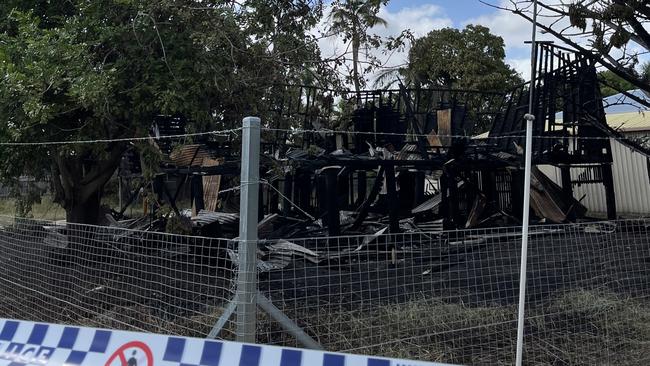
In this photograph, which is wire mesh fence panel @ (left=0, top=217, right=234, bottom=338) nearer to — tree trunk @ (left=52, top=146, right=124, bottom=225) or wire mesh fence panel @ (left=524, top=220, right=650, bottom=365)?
tree trunk @ (left=52, top=146, right=124, bottom=225)

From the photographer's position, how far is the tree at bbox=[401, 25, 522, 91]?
105 ft

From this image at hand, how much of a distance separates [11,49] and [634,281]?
7.53 m

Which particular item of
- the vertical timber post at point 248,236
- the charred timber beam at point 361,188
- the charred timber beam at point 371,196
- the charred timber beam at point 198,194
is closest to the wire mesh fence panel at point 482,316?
the vertical timber post at point 248,236

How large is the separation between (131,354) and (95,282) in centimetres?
318

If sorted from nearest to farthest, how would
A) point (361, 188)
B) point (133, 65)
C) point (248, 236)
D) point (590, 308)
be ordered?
point (248, 236) < point (590, 308) < point (133, 65) < point (361, 188)

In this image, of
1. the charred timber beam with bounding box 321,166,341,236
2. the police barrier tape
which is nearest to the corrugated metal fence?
the charred timber beam with bounding box 321,166,341,236

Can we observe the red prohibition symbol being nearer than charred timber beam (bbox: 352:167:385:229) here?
Yes

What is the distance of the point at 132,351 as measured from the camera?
4.00 metres

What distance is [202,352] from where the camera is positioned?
3824 millimetres

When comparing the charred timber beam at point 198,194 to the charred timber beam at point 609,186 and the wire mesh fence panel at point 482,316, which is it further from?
the charred timber beam at point 609,186

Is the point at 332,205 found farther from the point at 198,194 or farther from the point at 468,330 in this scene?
the point at 468,330

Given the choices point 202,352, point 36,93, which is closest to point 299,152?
point 36,93

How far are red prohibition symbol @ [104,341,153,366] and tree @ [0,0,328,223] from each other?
3280 millimetres

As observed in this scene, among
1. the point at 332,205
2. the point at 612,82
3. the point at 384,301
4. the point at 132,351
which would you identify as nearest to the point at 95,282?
the point at 132,351
